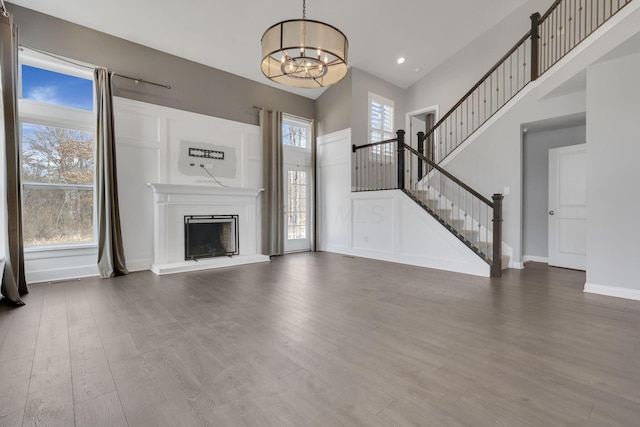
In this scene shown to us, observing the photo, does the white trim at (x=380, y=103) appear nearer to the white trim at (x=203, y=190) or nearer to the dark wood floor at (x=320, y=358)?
the white trim at (x=203, y=190)

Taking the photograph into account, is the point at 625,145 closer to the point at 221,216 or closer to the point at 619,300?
the point at 619,300

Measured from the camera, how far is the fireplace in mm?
5500

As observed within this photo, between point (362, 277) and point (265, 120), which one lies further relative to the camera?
point (265, 120)

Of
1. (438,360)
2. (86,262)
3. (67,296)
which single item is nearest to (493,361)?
(438,360)

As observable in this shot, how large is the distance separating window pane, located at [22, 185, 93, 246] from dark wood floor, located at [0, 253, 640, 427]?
1.05 meters

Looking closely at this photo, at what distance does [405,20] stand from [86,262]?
7.03m

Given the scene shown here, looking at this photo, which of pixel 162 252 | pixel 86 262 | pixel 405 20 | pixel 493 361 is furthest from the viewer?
pixel 405 20

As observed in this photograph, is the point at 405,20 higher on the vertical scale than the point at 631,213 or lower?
higher

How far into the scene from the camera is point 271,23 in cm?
519

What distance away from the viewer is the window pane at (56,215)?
14.2ft

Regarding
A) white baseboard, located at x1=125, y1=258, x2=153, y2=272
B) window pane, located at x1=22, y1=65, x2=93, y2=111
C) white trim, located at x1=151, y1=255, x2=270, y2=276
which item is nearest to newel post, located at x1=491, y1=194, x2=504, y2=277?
white trim, located at x1=151, y1=255, x2=270, y2=276

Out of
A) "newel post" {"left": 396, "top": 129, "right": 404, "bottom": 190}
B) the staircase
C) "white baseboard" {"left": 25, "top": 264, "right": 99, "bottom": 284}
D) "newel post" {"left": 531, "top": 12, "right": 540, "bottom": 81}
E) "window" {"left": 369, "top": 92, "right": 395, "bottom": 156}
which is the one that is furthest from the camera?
"window" {"left": 369, "top": 92, "right": 395, "bottom": 156}

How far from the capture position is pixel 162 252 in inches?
204

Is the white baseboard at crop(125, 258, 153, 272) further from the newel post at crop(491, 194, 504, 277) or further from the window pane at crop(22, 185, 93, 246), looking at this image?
the newel post at crop(491, 194, 504, 277)
